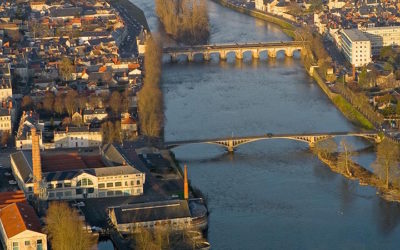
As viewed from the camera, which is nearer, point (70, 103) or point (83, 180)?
point (83, 180)

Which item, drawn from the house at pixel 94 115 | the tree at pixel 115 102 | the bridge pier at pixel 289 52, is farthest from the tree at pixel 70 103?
the bridge pier at pixel 289 52

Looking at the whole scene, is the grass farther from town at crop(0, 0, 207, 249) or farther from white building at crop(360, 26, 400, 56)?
white building at crop(360, 26, 400, 56)

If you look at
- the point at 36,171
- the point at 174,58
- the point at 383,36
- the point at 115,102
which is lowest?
the point at 36,171

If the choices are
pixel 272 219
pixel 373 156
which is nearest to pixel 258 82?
pixel 373 156

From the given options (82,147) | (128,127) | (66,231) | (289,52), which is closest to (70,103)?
(128,127)

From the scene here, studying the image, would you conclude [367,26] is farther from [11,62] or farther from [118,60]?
[11,62]

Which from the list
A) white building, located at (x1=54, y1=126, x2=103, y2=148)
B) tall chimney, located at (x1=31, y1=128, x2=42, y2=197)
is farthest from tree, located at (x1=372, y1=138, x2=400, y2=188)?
tall chimney, located at (x1=31, y1=128, x2=42, y2=197)

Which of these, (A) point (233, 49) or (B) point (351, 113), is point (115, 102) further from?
(A) point (233, 49)
